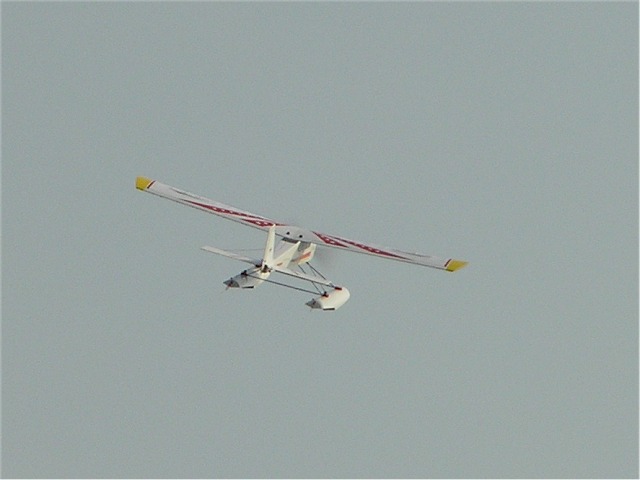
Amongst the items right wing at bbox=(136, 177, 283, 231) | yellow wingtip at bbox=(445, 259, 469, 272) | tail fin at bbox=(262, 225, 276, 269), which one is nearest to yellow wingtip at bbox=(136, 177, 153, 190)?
right wing at bbox=(136, 177, 283, 231)

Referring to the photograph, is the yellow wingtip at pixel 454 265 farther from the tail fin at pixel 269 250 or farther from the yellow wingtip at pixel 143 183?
the yellow wingtip at pixel 143 183

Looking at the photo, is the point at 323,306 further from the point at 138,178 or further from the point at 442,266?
the point at 138,178

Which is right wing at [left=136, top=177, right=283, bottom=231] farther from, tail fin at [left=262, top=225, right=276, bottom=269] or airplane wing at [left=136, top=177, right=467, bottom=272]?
tail fin at [left=262, top=225, right=276, bottom=269]

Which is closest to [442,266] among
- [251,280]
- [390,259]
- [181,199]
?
[390,259]

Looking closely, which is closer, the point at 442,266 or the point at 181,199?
the point at 442,266

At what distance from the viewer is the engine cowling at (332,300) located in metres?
59.3

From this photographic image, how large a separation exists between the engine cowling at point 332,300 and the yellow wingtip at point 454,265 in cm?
356

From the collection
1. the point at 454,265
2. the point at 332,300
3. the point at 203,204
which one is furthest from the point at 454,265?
the point at 203,204

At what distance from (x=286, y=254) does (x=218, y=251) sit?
401 centimetres

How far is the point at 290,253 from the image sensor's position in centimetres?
6150

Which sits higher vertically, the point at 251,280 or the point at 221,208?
the point at 221,208


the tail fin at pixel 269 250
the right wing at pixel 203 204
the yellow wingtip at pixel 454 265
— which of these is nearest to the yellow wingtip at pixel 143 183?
the right wing at pixel 203 204

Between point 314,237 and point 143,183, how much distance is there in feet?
29.2

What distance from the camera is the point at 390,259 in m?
61.3
